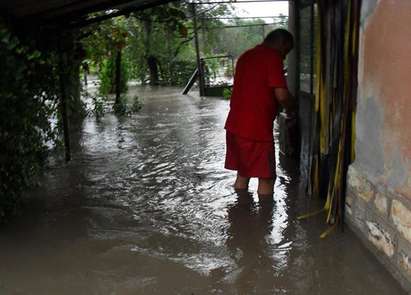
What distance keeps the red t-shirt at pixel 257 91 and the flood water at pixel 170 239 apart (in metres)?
0.77

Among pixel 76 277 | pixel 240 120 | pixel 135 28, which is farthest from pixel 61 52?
pixel 135 28

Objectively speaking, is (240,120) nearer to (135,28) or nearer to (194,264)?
(194,264)

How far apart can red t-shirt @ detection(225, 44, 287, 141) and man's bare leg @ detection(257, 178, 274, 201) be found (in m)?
0.48

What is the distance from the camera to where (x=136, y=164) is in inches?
271

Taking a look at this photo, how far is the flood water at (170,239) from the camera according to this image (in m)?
3.48

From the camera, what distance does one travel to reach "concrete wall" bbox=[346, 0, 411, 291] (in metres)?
3.15

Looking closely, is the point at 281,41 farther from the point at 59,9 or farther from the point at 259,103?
the point at 59,9

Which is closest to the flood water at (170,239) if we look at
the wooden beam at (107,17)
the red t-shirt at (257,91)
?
the red t-shirt at (257,91)

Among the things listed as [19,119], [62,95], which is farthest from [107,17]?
[19,119]

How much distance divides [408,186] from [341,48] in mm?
1622

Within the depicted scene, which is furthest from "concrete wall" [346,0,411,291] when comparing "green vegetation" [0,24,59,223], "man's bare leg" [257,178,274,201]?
"green vegetation" [0,24,59,223]

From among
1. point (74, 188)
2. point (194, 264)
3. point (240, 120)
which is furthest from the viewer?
point (74, 188)

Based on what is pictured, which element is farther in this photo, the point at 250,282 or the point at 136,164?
the point at 136,164

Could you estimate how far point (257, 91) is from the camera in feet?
16.4
